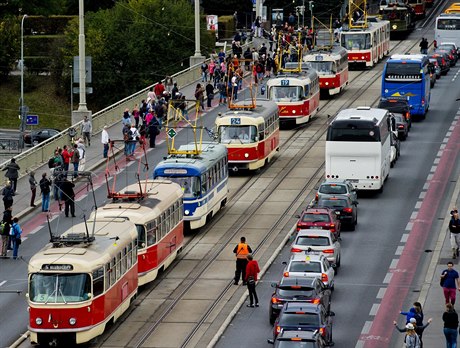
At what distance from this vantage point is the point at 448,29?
121m

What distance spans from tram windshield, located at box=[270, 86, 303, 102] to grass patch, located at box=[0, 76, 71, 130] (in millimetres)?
39224

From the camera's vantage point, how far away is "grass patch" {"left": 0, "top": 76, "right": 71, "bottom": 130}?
123 m

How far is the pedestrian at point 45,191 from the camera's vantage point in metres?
63.5

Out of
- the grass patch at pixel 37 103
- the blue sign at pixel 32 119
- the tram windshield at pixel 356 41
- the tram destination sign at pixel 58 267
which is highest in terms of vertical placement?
the tram windshield at pixel 356 41

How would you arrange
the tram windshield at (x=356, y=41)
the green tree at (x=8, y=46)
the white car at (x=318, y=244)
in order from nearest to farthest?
the white car at (x=318, y=244), the tram windshield at (x=356, y=41), the green tree at (x=8, y=46)

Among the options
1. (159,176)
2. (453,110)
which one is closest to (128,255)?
(159,176)

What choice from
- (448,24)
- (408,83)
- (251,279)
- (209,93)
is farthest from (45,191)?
(448,24)

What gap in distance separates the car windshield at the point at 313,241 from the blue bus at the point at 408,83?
33356 millimetres

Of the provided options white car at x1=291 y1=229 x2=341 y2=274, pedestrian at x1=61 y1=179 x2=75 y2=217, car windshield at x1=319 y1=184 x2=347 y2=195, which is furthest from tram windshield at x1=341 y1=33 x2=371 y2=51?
white car at x1=291 y1=229 x2=341 y2=274

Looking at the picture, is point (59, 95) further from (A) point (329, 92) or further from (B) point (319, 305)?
(B) point (319, 305)

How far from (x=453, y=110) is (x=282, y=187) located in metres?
24.3

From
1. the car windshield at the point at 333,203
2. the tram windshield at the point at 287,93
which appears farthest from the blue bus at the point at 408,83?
the car windshield at the point at 333,203

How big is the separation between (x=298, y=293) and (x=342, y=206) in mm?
14796

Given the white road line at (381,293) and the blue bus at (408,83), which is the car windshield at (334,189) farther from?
the blue bus at (408,83)
